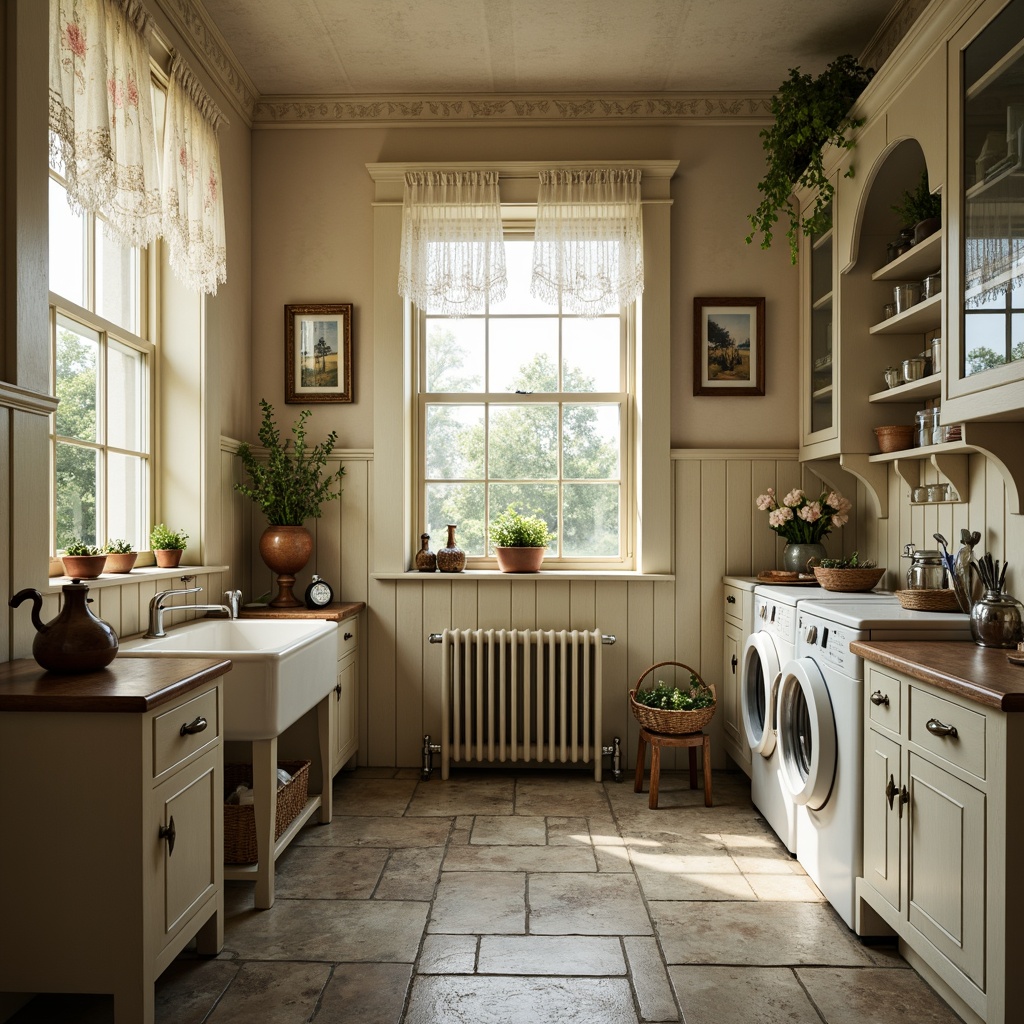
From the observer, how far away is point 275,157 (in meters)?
3.98

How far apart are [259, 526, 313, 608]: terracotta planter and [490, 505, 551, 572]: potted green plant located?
89cm

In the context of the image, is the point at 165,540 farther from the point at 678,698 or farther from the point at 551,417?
the point at 678,698

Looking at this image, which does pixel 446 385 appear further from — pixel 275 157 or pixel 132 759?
pixel 132 759

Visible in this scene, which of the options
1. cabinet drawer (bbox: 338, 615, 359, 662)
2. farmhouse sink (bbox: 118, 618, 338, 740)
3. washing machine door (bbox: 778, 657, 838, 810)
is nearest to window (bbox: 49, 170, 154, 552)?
farmhouse sink (bbox: 118, 618, 338, 740)

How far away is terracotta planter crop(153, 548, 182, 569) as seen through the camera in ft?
10.3

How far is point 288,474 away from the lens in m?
3.81

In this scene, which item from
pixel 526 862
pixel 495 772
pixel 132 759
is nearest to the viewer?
pixel 132 759

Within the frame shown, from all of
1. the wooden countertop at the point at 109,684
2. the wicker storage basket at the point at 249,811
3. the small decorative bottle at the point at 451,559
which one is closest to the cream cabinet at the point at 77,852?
the wooden countertop at the point at 109,684

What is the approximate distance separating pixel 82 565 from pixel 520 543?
1.90 meters

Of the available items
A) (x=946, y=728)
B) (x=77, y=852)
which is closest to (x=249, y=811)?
(x=77, y=852)

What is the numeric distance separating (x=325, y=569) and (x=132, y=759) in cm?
226

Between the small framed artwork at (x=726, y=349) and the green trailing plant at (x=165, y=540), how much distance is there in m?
Result: 2.36

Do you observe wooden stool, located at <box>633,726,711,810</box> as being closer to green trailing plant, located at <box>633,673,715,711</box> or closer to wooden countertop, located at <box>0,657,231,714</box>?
green trailing plant, located at <box>633,673,715,711</box>

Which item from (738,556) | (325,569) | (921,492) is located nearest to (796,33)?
(921,492)
